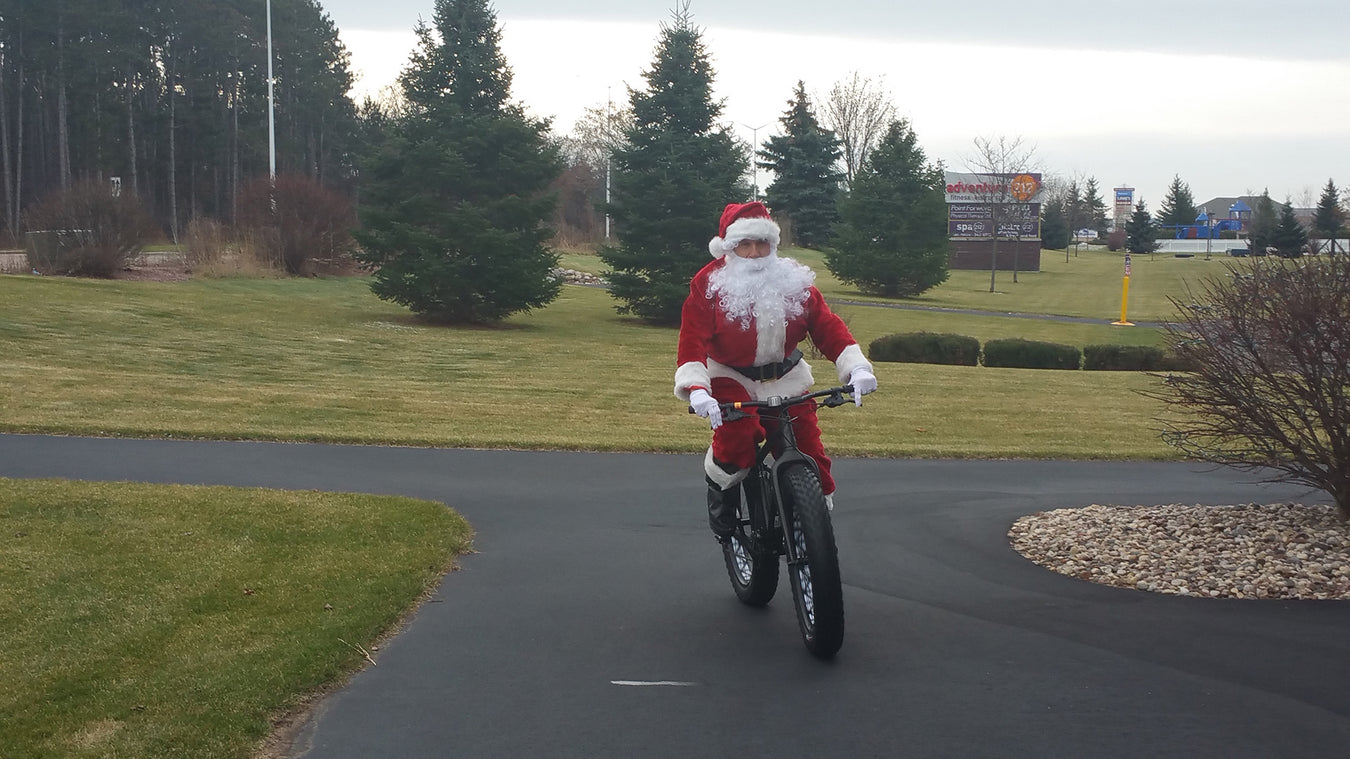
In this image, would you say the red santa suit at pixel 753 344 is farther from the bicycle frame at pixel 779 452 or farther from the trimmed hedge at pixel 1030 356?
the trimmed hedge at pixel 1030 356

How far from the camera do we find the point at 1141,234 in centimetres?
9331

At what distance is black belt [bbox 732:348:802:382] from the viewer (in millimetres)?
5828

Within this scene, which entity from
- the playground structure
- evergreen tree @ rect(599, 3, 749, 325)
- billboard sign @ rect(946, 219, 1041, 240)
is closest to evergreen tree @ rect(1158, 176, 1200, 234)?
the playground structure

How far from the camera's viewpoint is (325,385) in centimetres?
1656

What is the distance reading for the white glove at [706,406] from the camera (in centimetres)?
520

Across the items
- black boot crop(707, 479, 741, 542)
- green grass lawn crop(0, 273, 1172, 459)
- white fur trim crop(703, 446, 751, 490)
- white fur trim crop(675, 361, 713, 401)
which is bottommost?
green grass lawn crop(0, 273, 1172, 459)

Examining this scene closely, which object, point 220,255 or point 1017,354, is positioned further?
point 220,255

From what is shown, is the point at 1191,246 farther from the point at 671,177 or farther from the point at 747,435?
the point at 747,435

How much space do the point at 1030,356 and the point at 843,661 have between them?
1855 cm

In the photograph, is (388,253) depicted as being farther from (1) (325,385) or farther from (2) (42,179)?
(2) (42,179)

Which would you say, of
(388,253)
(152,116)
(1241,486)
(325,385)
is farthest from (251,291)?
(152,116)

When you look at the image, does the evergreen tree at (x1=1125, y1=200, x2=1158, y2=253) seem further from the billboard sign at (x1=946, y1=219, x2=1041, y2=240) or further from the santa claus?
the santa claus

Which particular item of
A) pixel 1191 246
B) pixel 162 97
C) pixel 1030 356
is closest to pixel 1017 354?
pixel 1030 356

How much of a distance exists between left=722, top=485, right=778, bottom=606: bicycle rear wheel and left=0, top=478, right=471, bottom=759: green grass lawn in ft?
5.46
